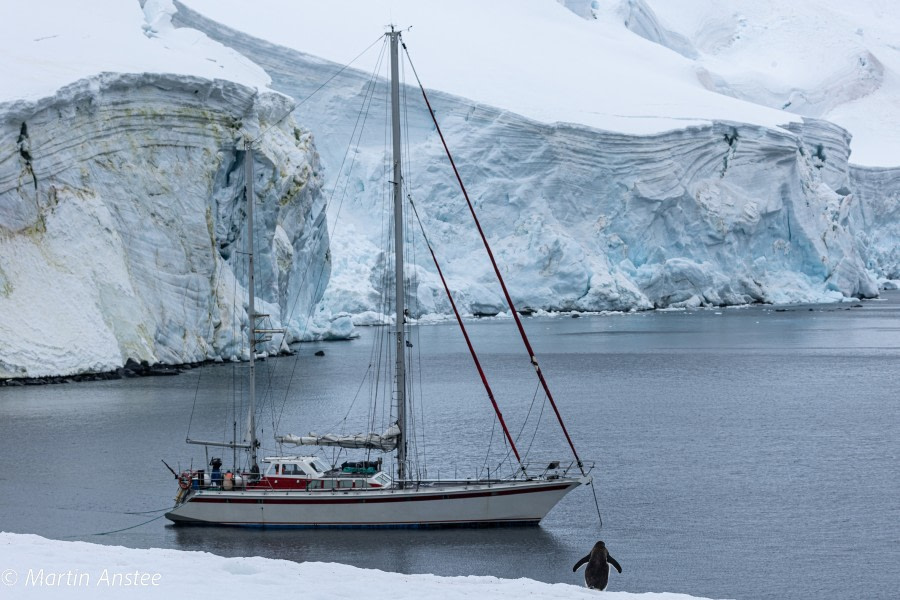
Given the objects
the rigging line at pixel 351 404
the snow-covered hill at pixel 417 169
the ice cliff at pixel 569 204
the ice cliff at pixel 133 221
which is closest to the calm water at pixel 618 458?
the rigging line at pixel 351 404

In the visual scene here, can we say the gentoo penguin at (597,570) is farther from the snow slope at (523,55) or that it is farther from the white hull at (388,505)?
the snow slope at (523,55)

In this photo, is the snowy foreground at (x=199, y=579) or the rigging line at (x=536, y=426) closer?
the snowy foreground at (x=199, y=579)

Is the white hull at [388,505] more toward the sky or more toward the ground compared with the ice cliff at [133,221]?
more toward the ground

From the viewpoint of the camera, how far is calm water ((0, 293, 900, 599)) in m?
14.6

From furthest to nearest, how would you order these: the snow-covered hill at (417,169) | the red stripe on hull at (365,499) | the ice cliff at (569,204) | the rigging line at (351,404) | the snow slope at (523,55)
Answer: the snow slope at (523,55) → the ice cliff at (569,204) → the snow-covered hill at (417,169) → the rigging line at (351,404) → the red stripe on hull at (365,499)

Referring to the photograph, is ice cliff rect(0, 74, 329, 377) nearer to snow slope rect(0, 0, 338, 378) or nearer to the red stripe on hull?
snow slope rect(0, 0, 338, 378)

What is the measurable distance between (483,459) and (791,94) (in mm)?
85685

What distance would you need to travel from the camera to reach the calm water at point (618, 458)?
47.8ft

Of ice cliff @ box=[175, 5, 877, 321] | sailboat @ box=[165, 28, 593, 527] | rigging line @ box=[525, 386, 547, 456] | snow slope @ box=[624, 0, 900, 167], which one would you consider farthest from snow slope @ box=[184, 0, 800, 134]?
sailboat @ box=[165, 28, 593, 527]

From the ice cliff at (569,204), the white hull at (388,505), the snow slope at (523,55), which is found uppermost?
the snow slope at (523,55)

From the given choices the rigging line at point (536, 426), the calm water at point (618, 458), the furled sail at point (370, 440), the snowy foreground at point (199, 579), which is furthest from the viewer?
the rigging line at point (536, 426)

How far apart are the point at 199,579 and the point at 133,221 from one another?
25393 millimetres

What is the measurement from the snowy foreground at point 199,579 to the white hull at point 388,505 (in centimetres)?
457

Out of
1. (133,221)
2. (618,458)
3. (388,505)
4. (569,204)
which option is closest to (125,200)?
(133,221)
